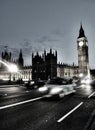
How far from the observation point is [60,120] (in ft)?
21.0

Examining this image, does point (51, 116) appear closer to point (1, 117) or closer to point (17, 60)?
point (1, 117)

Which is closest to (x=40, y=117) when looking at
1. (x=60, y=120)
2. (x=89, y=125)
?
(x=60, y=120)

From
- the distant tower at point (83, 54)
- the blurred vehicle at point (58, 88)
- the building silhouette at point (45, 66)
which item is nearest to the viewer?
the blurred vehicle at point (58, 88)

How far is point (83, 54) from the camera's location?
121688 millimetres

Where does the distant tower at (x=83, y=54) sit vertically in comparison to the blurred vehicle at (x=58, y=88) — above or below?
above

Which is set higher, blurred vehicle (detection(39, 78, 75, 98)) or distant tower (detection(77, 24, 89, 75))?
distant tower (detection(77, 24, 89, 75))

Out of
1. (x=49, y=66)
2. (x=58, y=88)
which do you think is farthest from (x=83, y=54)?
(x=58, y=88)

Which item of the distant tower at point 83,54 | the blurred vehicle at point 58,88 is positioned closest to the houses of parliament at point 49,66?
the distant tower at point 83,54

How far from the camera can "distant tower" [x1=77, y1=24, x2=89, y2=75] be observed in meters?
120

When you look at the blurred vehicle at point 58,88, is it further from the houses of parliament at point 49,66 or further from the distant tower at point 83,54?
the distant tower at point 83,54

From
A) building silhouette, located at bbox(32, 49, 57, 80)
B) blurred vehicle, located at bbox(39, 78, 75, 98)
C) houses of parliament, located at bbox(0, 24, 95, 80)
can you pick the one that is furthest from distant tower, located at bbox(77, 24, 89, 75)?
blurred vehicle, located at bbox(39, 78, 75, 98)

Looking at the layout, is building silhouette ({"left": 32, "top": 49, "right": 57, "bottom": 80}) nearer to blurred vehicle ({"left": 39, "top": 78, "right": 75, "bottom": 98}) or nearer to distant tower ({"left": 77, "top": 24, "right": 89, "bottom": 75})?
distant tower ({"left": 77, "top": 24, "right": 89, "bottom": 75})

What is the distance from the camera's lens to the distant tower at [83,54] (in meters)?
→ 120

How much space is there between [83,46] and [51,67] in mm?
33028
